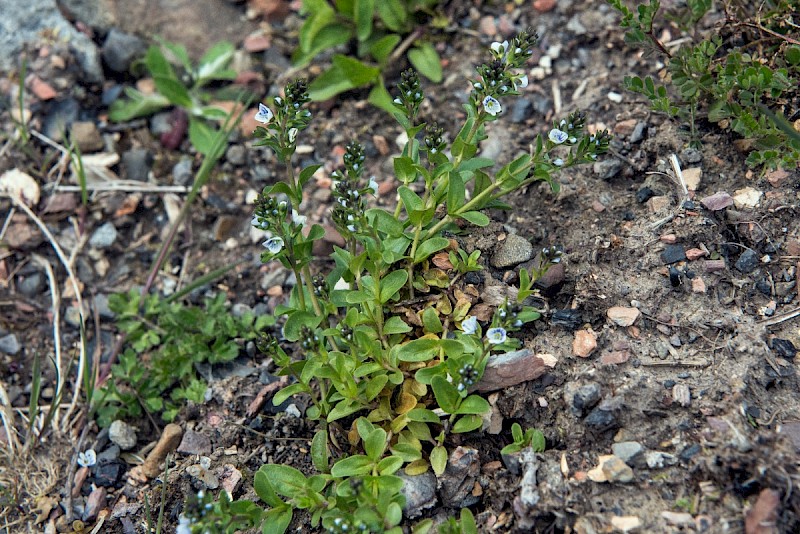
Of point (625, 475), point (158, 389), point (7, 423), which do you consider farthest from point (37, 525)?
point (625, 475)

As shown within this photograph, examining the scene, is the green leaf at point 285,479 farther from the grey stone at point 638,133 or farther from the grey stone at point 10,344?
the grey stone at point 638,133

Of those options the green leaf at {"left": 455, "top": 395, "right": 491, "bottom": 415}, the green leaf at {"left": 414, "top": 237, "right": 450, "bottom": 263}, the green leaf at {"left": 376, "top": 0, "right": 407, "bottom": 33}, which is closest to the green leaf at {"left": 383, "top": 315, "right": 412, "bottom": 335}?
the green leaf at {"left": 414, "top": 237, "right": 450, "bottom": 263}

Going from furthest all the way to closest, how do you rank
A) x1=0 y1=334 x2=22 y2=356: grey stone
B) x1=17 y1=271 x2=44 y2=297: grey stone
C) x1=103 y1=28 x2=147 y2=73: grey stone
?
x1=103 y1=28 x2=147 y2=73: grey stone → x1=17 y1=271 x2=44 y2=297: grey stone → x1=0 y1=334 x2=22 y2=356: grey stone

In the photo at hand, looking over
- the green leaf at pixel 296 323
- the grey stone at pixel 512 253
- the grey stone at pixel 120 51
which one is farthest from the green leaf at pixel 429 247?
the grey stone at pixel 120 51

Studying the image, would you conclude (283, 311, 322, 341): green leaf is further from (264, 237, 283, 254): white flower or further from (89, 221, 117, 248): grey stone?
(89, 221, 117, 248): grey stone

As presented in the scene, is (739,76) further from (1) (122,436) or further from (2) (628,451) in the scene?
(1) (122,436)

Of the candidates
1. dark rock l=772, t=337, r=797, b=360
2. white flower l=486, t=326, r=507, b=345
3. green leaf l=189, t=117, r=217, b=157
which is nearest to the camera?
white flower l=486, t=326, r=507, b=345

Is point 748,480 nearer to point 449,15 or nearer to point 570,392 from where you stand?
point 570,392

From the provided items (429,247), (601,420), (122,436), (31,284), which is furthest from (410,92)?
(31,284)
